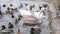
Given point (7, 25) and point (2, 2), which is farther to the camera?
point (2, 2)

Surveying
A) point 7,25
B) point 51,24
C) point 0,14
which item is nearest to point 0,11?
point 0,14

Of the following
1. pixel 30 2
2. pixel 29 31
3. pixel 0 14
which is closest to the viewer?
pixel 29 31

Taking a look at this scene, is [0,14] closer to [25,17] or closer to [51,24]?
[25,17]

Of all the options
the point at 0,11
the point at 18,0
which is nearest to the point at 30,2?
the point at 18,0

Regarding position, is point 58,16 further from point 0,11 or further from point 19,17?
point 0,11

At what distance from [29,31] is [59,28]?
5.5 inches

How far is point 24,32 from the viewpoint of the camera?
0.68m

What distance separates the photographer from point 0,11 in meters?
0.80

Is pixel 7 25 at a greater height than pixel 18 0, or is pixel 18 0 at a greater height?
pixel 18 0

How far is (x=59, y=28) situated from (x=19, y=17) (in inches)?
7.9

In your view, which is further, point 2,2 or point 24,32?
point 2,2

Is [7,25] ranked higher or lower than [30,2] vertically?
lower

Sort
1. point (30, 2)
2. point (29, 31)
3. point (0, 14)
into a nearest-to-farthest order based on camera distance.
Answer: point (29, 31) < point (0, 14) < point (30, 2)

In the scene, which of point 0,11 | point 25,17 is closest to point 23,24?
point 25,17
